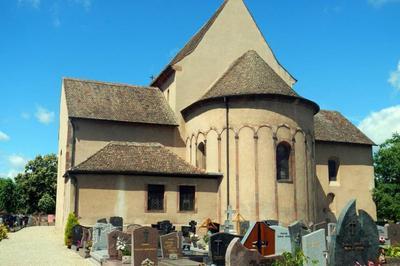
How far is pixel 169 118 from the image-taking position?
32.0 metres

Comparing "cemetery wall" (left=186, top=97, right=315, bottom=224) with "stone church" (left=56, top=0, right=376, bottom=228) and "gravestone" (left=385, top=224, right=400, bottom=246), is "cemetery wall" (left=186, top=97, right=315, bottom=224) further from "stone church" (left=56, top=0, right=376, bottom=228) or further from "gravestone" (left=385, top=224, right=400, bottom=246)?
"gravestone" (left=385, top=224, right=400, bottom=246)

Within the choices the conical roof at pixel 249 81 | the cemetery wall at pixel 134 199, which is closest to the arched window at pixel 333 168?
the conical roof at pixel 249 81

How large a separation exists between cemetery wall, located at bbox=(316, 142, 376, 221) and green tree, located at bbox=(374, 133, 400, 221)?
82 cm

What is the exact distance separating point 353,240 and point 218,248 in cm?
438

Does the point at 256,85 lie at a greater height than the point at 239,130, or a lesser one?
greater

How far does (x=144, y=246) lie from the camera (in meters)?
15.8

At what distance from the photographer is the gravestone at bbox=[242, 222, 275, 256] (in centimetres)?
1420

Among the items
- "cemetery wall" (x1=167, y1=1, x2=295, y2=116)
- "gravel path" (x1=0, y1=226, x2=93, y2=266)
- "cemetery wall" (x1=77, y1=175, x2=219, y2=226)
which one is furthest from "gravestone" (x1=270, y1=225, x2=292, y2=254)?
"cemetery wall" (x1=167, y1=1, x2=295, y2=116)

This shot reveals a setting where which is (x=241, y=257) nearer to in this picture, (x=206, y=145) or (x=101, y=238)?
(x=101, y=238)

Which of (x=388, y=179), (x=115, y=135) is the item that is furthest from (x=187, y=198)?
(x=388, y=179)

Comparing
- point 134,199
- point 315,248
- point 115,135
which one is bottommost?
point 315,248

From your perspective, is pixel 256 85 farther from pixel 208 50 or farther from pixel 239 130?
pixel 208 50

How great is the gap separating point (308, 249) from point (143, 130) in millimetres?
20483

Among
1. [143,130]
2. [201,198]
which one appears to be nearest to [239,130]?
[201,198]
